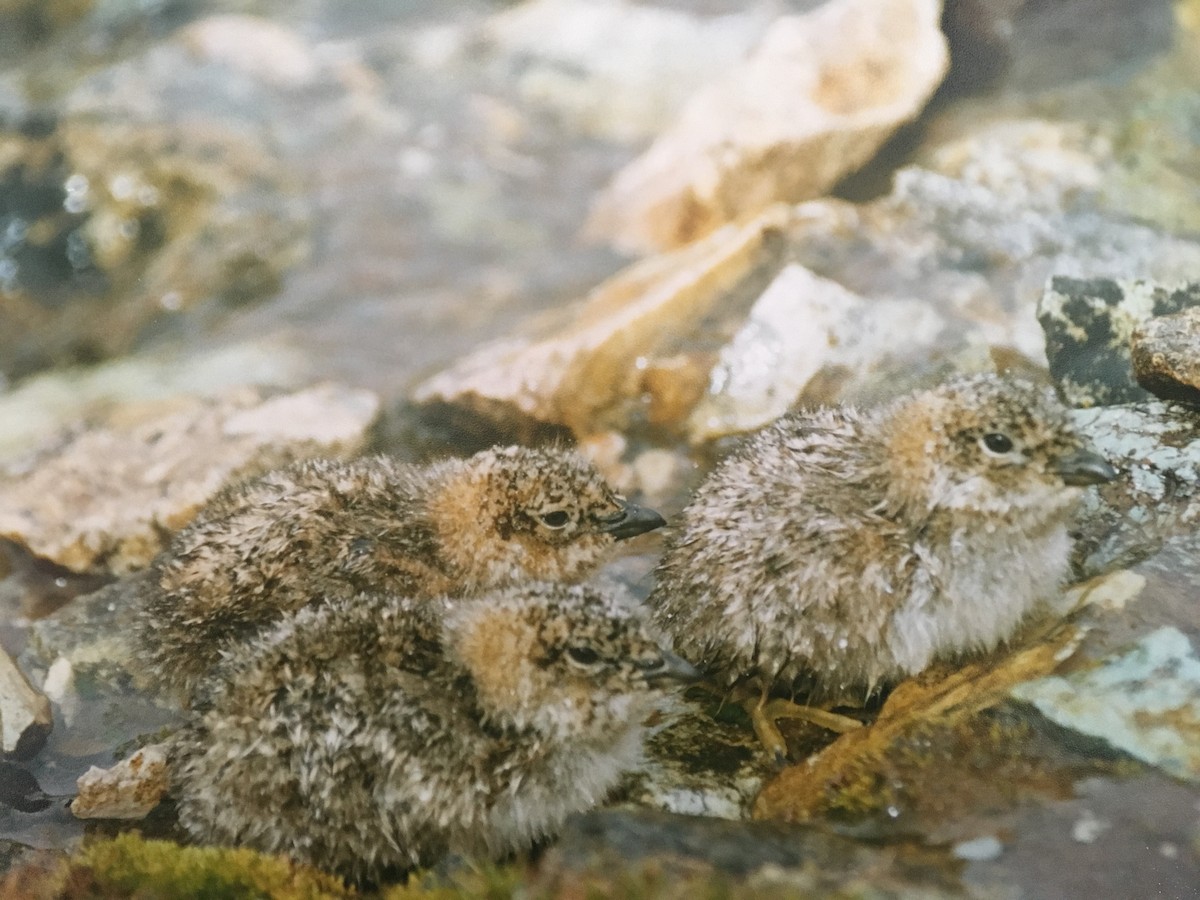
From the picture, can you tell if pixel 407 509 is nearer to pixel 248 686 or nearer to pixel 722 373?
pixel 248 686

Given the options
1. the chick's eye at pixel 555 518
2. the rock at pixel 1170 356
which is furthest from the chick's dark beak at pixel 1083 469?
the chick's eye at pixel 555 518

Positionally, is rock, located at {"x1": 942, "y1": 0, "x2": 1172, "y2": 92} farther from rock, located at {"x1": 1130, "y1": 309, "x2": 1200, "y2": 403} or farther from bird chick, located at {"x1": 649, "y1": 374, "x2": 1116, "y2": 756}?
bird chick, located at {"x1": 649, "y1": 374, "x2": 1116, "y2": 756}

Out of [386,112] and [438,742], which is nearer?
[438,742]

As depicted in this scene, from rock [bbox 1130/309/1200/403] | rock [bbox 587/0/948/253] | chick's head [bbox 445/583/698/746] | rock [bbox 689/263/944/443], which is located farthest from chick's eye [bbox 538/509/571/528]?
rock [bbox 587/0/948/253]

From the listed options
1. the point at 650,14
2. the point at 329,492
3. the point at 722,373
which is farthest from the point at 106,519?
the point at 650,14

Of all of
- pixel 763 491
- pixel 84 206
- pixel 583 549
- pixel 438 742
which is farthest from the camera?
pixel 84 206

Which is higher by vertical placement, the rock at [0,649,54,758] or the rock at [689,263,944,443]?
the rock at [689,263,944,443]
